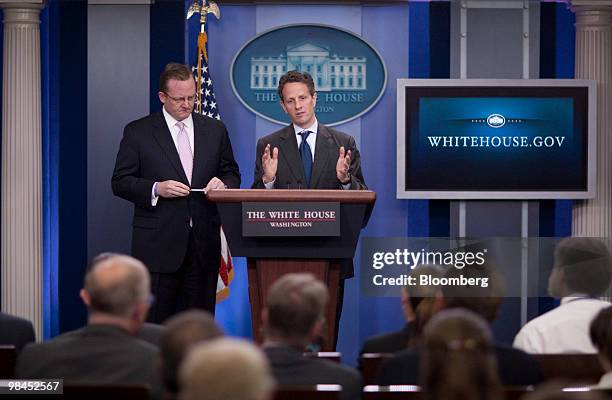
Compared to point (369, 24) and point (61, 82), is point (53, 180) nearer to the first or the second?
point (61, 82)

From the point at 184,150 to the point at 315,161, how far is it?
815 millimetres

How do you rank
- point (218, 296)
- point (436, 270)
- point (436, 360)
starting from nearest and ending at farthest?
point (436, 360) → point (436, 270) → point (218, 296)

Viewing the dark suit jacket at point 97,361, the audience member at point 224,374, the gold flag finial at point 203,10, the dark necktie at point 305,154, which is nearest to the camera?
the audience member at point 224,374

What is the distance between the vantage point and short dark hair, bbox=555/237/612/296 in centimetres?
468

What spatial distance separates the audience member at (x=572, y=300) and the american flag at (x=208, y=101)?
11.7 feet

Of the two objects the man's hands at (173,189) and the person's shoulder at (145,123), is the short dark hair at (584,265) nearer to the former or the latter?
the man's hands at (173,189)

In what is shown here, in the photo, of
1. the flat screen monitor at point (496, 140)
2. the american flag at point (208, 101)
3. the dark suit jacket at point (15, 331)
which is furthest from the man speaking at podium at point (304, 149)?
the dark suit jacket at point (15, 331)

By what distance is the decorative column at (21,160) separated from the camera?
8.06m

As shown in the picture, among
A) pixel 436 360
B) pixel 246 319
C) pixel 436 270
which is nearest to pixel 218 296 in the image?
pixel 246 319

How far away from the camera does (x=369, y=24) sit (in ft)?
27.5

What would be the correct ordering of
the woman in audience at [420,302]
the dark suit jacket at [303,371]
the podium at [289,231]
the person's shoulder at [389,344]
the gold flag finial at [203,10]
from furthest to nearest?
the gold flag finial at [203,10]
the podium at [289,231]
the person's shoulder at [389,344]
the woman in audience at [420,302]
the dark suit jacket at [303,371]

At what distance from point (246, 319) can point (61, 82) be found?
7.57ft

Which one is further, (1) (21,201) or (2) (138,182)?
(1) (21,201)

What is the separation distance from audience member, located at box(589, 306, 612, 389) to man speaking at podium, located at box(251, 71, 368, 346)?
103 inches
